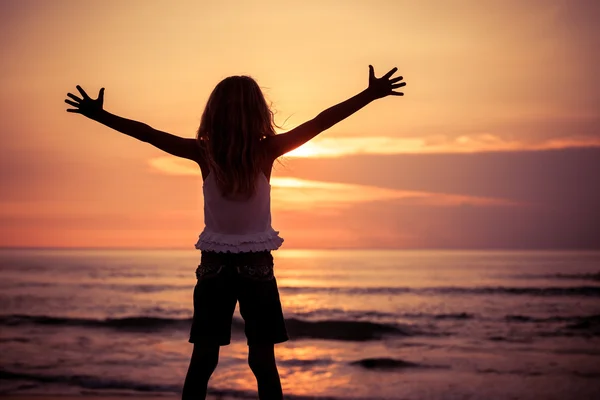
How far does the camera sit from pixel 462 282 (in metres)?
34.0

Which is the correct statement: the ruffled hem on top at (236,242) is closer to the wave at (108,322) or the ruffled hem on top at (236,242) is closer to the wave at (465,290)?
the wave at (108,322)

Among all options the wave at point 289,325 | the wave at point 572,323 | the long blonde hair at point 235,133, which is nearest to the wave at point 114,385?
the long blonde hair at point 235,133

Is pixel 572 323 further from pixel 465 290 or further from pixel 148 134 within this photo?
pixel 148 134

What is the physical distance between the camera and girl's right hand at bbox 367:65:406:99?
140 inches

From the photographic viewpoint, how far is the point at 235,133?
3.49 m

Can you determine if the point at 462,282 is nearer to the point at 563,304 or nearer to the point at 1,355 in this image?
the point at 563,304

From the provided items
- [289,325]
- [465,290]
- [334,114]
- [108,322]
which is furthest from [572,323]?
[334,114]

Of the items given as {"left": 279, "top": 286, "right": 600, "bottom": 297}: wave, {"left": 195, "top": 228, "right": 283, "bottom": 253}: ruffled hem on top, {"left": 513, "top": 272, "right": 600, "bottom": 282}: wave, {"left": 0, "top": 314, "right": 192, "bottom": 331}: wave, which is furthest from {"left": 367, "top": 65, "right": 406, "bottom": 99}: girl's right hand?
{"left": 513, "top": 272, "right": 600, "bottom": 282}: wave

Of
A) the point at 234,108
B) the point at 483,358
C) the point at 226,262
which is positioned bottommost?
the point at 483,358

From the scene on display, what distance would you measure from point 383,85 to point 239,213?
2.98 ft

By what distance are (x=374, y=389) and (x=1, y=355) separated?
254 inches

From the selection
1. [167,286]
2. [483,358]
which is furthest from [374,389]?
[167,286]

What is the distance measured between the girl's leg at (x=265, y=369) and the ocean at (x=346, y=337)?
557 centimetres

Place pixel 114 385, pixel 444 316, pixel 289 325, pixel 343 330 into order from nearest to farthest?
pixel 114 385, pixel 343 330, pixel 289 325, pixel 444 316
